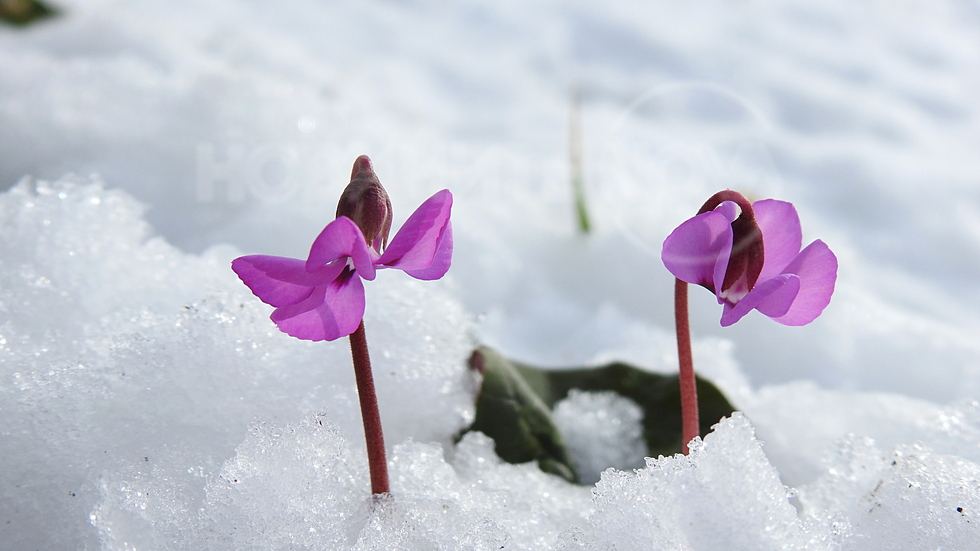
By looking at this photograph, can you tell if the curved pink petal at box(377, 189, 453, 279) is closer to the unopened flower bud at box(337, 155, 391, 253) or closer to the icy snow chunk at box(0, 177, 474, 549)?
the unopened flower bud at box(337, 155, 391, 253)

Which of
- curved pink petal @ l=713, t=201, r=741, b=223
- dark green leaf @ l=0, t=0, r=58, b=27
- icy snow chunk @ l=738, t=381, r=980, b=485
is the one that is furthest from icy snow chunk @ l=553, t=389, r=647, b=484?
dark green leaf @ l=0, t=0, r=58, b=27

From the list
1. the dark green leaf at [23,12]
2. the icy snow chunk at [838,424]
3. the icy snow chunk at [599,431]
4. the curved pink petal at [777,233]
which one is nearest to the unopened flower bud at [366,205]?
the curved pink petal at [777,233]

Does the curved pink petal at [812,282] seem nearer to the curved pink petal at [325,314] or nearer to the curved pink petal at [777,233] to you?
the curved pink petal at [777,233]

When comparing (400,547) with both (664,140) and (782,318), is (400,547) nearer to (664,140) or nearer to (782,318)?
(782,318)

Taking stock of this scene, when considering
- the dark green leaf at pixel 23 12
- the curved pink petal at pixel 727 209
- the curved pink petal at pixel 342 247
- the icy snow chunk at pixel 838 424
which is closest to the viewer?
the curved pink petal at pixel 342 247

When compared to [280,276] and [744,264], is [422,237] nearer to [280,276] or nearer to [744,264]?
[280,276]

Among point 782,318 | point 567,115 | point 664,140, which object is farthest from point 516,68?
point 782,318
